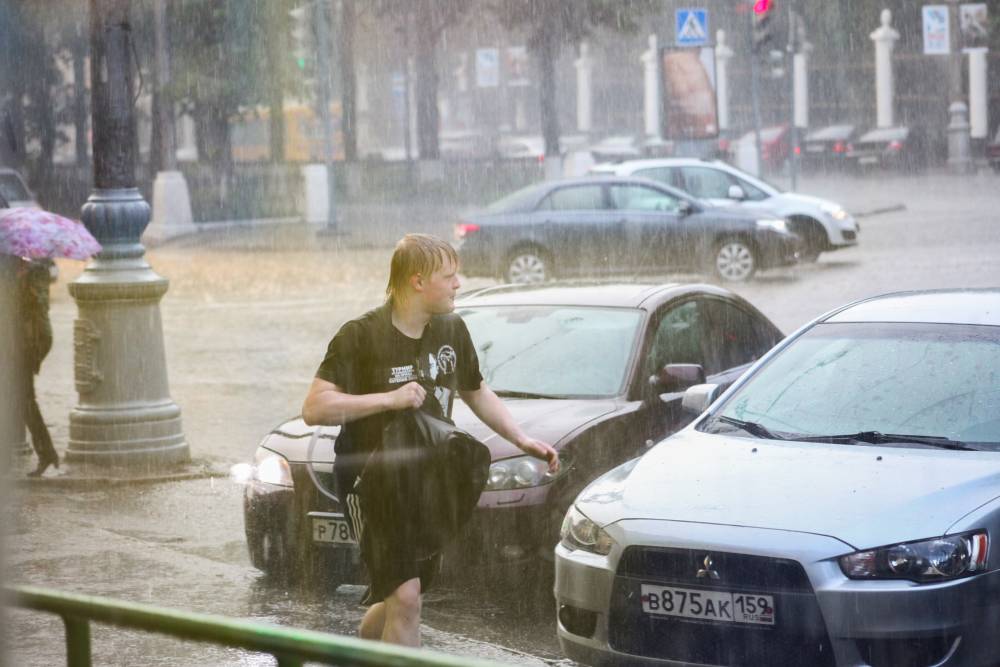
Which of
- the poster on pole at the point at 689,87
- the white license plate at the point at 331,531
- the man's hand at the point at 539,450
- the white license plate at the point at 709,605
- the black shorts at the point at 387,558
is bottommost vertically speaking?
the white license plate at the point at 331,531

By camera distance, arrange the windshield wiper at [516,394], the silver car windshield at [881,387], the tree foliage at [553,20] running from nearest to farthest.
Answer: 1. the silver car windshield at [881,387]
2. the windshield wiper at [516,394]
3. the tree foliage at [553,20]

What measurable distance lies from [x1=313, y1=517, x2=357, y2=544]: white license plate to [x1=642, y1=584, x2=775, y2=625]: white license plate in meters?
1.86

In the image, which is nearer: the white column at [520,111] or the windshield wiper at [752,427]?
the windshield wiper at [752,427]

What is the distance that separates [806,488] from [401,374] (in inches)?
54.7

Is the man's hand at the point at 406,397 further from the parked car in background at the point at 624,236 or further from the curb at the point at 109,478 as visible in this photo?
the parked car in background at the point at 624,236

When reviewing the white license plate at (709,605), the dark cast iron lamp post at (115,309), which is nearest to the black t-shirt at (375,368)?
the white license plate at (709,605)

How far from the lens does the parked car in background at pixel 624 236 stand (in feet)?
67.5

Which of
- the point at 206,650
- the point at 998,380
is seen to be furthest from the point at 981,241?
the point at 206,650

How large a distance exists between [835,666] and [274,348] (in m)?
11.9

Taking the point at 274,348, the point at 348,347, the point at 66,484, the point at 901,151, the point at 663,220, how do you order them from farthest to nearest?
the point at 901,151 < the point at 663,220 < the point at 274,348 < the point at 66,484 < the point at 348,347

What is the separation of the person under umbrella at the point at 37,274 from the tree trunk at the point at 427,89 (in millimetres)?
35640

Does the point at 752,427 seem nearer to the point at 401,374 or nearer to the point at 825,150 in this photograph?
the point at 401,374

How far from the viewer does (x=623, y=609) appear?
5078mm

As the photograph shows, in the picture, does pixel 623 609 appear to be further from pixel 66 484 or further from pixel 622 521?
pixel 66 484
